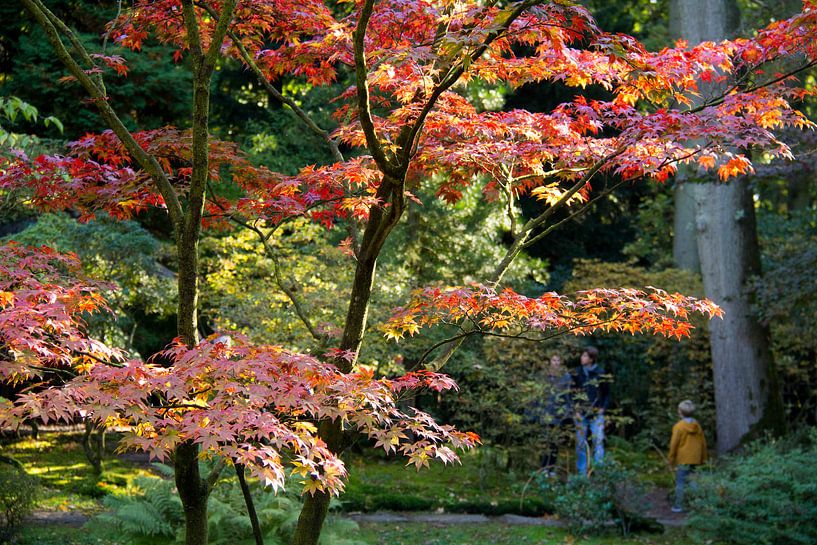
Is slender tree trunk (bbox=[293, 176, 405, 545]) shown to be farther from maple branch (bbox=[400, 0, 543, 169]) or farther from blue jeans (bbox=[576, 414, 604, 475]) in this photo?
blue jeans (bbox=[576, 414, 604, 475])

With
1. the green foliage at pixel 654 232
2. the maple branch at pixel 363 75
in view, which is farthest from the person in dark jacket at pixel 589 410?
the green foliage at pixel 654 232

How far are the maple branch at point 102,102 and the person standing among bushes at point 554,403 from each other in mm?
6187

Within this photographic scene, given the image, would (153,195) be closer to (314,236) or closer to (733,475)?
(314,236)

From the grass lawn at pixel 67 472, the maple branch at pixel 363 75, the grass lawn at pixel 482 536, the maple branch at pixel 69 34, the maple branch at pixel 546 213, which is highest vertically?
the maple branch at pixel 69 34

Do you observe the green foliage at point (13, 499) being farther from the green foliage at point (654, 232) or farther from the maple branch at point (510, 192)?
the green foliage at point (654, 232)

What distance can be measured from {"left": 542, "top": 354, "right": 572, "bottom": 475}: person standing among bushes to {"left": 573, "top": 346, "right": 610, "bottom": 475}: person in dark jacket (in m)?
0.14

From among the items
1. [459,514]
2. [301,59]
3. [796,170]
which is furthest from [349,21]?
[796,170]

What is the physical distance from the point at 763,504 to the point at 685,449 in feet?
6.28

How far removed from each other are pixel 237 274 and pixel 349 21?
20.6 ft

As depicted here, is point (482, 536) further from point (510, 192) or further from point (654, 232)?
point (654, 232)

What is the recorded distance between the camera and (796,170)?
364 inches

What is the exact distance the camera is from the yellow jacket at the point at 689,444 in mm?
9023

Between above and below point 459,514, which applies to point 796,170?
above

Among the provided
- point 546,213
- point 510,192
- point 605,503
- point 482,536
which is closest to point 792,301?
point 605,503
